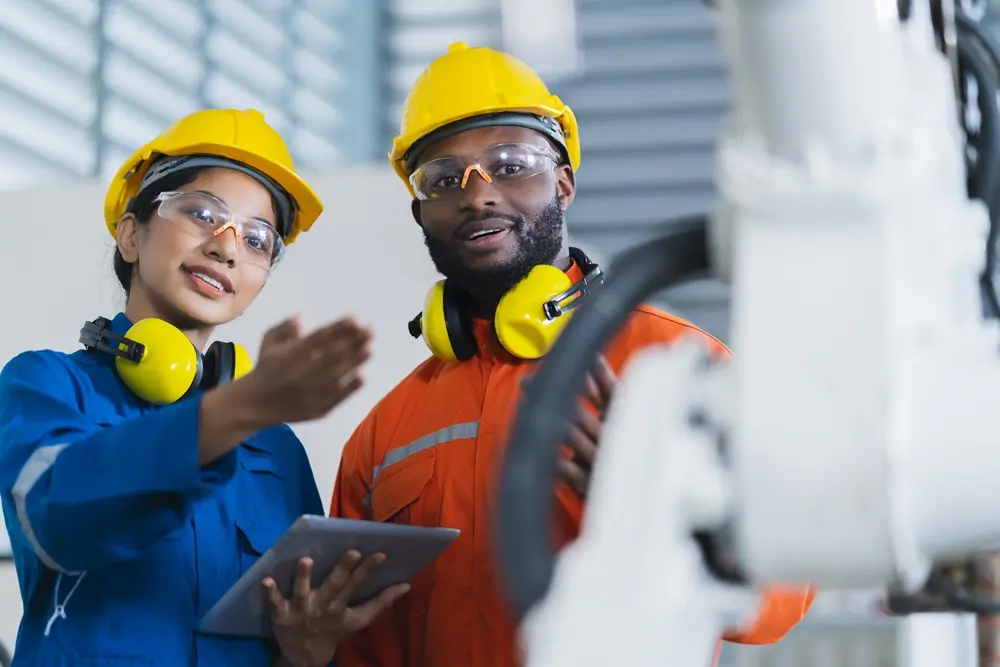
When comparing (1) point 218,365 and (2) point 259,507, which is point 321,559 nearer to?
(2) point 259,507

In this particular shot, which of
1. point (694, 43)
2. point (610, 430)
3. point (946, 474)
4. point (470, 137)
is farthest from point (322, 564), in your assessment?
point (694, 43)

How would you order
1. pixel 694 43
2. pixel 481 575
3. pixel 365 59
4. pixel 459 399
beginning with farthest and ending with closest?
pixel 365 59 → pixel 694 43 → pixel 459 399 → pixel 481 575

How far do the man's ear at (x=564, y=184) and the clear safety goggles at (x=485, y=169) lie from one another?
0.11 metres

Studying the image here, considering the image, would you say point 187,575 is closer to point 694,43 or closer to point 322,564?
point 322,564

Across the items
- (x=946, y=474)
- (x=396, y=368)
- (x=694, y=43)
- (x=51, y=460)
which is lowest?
(x=946, y=474)

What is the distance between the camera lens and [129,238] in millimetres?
2127

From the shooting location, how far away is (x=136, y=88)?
4.58 meters

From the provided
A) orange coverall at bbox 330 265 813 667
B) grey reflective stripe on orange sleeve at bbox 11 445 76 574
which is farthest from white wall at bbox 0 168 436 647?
grey reflective stripe on orange sleeve at bbox 11 445 76 574

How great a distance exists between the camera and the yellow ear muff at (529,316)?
2.04 m

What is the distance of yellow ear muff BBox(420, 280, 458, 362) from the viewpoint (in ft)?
7.11

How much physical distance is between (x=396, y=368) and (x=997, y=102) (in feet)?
8.56

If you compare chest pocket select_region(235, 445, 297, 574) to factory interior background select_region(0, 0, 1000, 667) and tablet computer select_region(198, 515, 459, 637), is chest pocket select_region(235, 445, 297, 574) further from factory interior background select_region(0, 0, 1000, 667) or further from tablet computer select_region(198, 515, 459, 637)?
factory interior background select_region(0, 0, 1000, 667)

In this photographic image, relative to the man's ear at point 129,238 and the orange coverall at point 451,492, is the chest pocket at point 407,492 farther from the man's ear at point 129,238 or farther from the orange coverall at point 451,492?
the man's ear at point 129,238

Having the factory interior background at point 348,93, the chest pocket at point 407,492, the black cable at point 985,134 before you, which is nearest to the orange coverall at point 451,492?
the chest pocket at point 407,492
